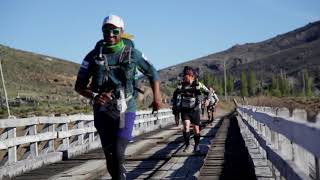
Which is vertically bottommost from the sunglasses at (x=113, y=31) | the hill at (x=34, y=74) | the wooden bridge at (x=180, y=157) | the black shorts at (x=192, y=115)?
the wooden bridge at (x=180, y=157)

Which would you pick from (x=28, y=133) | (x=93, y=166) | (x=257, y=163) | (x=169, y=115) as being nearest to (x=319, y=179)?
(x=257, y=163)

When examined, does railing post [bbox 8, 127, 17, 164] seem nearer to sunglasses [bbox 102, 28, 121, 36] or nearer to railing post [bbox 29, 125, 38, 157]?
railing post [bbox 29, 125, 38, 157]

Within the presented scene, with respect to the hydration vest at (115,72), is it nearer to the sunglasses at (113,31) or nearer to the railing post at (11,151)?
the sunglasses at (113,31)

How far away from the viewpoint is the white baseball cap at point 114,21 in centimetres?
710

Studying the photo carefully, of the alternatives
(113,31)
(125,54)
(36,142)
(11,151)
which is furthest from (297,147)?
(36,142)

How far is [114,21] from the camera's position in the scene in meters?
7.11

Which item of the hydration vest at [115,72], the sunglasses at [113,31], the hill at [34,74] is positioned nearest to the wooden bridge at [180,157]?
the hydration vest at [115,72]

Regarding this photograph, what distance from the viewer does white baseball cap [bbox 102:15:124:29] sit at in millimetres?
7105

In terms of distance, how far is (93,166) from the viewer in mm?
12352

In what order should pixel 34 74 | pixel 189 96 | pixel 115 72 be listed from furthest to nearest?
pixel 34 74 → pixel 189 96 → pixel 115 72

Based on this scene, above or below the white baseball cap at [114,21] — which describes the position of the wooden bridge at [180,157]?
below

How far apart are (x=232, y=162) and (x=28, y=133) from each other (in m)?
4.29

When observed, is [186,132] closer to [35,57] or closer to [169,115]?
[169,115]

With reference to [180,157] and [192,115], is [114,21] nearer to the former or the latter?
[180,157]
